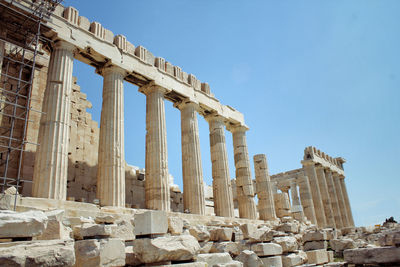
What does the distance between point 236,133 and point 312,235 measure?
38.1 ft

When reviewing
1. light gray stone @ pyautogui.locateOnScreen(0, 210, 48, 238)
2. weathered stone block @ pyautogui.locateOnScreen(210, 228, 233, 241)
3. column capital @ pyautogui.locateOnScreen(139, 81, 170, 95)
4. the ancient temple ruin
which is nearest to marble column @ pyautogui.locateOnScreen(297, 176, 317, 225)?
the ancient temple ruin

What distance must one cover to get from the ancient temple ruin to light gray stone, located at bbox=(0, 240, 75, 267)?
54.6 inches

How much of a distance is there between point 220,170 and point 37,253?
15567 millimetres

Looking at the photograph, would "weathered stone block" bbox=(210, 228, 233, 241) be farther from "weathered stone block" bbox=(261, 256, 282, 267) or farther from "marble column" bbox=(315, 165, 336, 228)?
"marble column" bbox=(315, 165, 336, 228)

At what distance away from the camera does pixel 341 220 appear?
3484 cm

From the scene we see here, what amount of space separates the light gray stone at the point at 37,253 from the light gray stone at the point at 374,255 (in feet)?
19.3

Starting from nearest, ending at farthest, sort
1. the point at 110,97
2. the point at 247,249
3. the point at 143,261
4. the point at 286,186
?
the point at 143,261 < the point at 247,249 < the point at 110,97 < the point at 286,186

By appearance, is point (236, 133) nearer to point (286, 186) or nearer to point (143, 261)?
point (286, 186)

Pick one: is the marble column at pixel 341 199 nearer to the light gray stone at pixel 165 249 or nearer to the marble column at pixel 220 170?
the marble column at pixel 220 170

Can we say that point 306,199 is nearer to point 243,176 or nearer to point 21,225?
point 243,176

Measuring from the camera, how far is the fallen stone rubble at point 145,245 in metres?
4.22

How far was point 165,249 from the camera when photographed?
584 centimetres

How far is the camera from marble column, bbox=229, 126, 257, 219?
65.7 ft

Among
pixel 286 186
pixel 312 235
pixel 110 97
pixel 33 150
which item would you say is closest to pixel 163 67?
pixel 110 97
